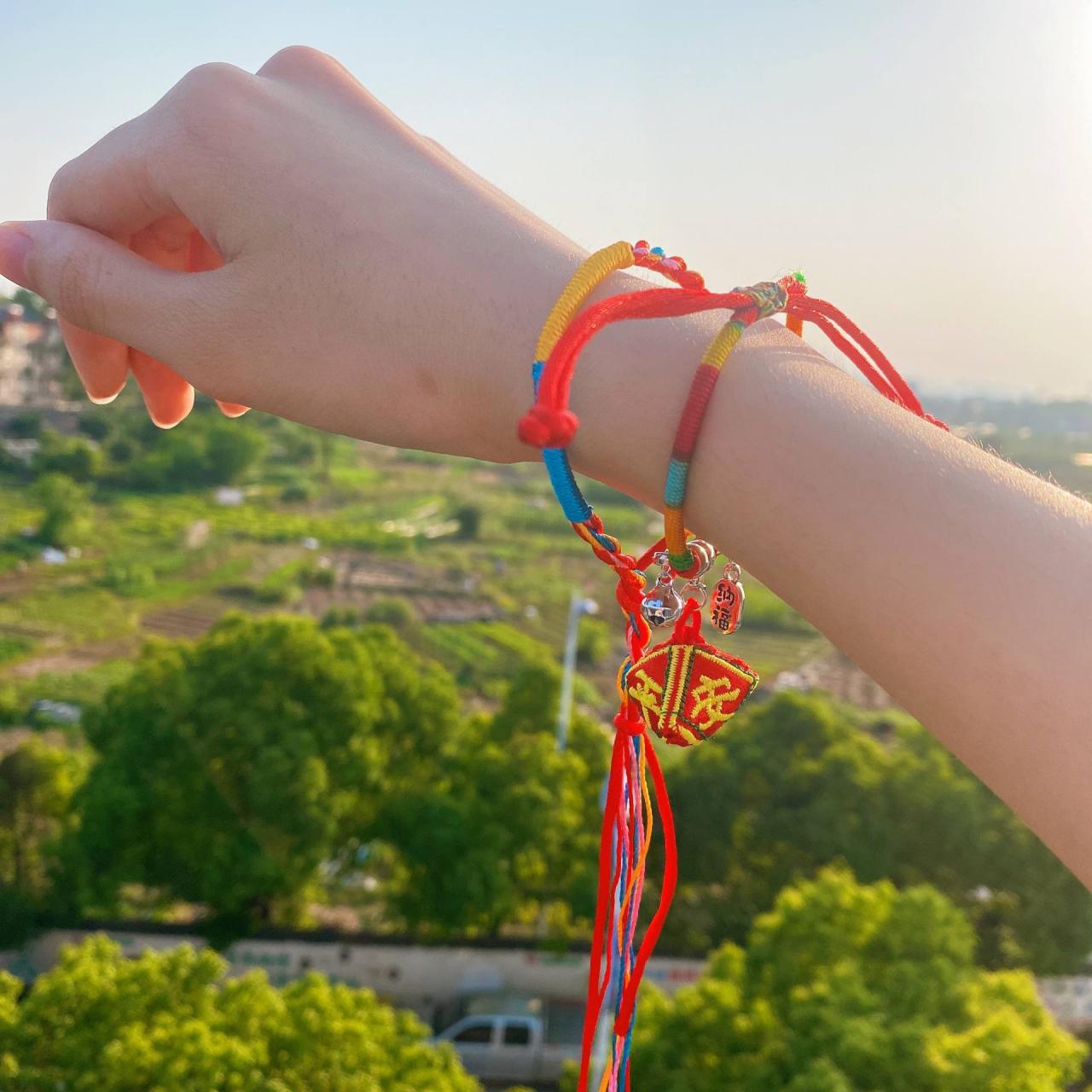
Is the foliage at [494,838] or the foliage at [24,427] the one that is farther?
the foliage at [24,427]

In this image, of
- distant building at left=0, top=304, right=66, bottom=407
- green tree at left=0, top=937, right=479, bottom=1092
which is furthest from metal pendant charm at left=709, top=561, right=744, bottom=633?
distant building at left=0, top=304, right=66, bottom=407

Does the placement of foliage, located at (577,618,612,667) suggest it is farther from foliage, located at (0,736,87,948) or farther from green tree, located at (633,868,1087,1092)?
green tree, located at (633,868,1087,1092)

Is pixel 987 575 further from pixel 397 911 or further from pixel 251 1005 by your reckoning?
pixel 397 911

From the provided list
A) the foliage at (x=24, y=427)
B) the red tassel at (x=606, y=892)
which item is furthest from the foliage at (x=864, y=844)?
the foliage at (x=24, y=427)

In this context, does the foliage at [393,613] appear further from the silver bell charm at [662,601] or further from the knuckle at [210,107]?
the silver bell charm at [662,601]

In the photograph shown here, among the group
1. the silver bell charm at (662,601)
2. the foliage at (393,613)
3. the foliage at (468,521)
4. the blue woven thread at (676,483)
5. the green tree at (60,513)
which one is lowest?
the foliage at (393,613)

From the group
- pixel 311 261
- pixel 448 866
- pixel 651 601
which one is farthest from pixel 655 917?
pixel 448 866

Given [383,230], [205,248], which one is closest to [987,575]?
[383,230]
